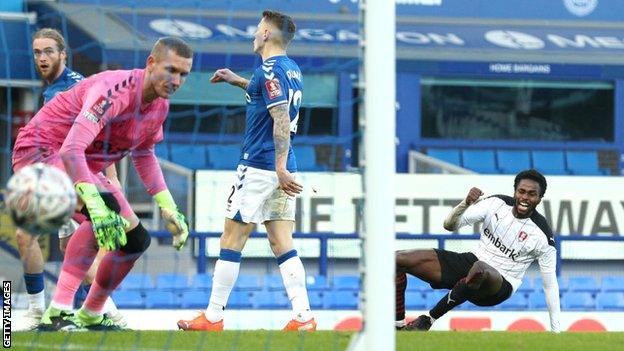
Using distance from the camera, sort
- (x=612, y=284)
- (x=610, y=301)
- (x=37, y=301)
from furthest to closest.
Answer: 1. (x=612, y=284)
2. (x=610, y=301)
3. (x=37, y=301)

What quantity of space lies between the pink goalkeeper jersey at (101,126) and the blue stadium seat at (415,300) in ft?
24.2

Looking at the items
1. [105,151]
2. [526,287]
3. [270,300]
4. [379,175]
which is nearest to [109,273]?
[105,151]

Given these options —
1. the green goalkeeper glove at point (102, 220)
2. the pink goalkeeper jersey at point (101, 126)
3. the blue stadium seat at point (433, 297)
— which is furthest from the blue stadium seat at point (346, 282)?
the green goalkeeper glove at point (102, 220)

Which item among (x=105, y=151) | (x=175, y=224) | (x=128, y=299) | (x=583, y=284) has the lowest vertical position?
(x=583, y=284)

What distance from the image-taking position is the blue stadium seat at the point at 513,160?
19.7 m

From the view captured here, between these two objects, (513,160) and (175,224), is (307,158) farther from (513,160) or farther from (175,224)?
(175,224)

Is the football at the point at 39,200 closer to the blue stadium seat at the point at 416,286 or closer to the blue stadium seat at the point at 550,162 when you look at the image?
the blue stadium seat at the point at 416,286

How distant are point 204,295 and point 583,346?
7.52 metres

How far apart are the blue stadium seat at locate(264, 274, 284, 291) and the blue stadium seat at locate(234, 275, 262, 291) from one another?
0.26 feet

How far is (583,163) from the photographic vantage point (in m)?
20.2

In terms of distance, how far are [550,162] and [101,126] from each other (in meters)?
12.9

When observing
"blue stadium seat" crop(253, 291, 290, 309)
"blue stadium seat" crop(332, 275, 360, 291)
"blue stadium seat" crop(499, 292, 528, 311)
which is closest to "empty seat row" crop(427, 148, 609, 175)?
"blue stadium seat" crop(499, 292, 528, 311)

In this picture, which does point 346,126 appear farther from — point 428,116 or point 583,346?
point 583,346

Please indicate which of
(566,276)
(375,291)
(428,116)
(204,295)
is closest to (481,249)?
(375,291)
